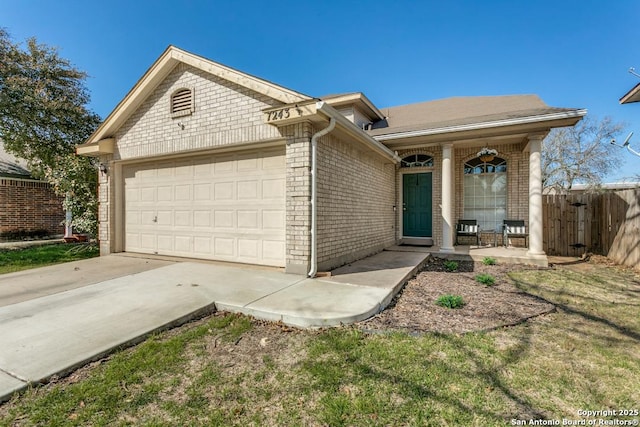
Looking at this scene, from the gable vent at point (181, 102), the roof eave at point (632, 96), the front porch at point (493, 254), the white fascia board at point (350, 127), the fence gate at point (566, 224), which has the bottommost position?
the front porch at point (493, 254)

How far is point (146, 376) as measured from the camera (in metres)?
2.46

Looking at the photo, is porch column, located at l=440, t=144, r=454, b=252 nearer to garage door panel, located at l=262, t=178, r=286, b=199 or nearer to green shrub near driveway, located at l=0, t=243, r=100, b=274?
garage door panel, located at l=262, t=178, r=286, b=199

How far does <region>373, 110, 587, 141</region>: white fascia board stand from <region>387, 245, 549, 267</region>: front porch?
313 cm

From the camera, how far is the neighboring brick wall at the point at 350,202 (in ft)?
18.5

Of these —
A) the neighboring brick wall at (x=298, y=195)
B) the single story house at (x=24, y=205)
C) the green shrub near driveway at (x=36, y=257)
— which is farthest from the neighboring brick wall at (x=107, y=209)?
the single story house at (x=24, y=205)

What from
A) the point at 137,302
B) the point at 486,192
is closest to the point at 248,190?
the point at 137,302

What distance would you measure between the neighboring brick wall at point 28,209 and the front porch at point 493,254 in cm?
1496

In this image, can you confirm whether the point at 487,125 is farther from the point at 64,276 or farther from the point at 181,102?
the point at 64,276

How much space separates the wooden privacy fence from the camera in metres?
7.70

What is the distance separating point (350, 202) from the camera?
670 centimetres

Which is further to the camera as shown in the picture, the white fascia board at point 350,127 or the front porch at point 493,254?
the front porch at point 493,254

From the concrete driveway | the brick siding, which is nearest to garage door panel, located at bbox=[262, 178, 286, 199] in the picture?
the brick siding

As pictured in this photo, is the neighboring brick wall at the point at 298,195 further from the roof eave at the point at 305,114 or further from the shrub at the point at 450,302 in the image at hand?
the shrub at the point at 450,302

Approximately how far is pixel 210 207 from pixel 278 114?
9.31ft
